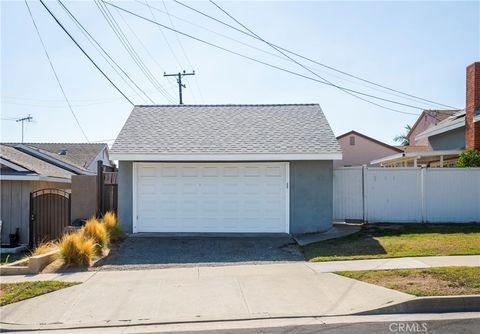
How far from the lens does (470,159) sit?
17.4 m

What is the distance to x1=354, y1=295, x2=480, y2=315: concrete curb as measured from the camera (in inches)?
Result: 279

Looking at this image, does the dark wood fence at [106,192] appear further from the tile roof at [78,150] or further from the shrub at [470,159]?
the tile roof at [78,150]

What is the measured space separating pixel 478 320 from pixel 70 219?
42.5ft

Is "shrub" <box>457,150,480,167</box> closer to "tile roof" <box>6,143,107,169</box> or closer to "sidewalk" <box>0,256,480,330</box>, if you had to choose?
"sidewalk" <box>0,256,480,330</box>

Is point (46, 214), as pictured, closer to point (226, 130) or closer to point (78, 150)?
point (226, 130)

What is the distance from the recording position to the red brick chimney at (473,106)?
18766 mm

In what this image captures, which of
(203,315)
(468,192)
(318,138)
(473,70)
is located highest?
(473,70)

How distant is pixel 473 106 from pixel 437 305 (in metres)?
14.5

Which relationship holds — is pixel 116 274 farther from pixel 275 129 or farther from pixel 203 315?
pixel 275 129

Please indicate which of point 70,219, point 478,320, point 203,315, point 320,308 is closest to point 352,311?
point 320,308

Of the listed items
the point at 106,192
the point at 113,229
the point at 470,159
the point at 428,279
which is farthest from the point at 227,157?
the point at 470,159

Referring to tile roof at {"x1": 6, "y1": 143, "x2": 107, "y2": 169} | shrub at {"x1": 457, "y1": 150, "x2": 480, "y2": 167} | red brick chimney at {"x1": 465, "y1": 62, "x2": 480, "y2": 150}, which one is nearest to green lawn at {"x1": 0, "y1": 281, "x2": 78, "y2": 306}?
shrub at {"x1": 457, "y1": 150, "x2": 480, "y2": 167}

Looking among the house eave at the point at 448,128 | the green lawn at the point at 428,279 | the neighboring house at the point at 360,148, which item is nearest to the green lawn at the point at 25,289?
the green lawn at the point at 428,279

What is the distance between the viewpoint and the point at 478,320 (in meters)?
6.57
